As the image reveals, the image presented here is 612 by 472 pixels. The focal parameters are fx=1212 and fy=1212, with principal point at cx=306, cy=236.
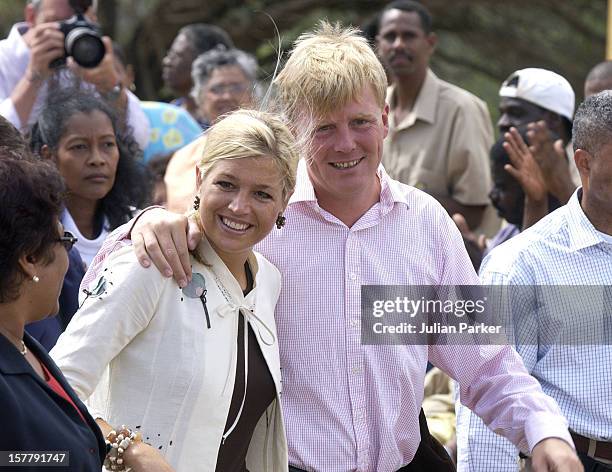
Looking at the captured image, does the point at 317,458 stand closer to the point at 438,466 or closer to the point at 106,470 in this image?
the point at 438,466

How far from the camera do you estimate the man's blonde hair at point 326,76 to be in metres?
3.65

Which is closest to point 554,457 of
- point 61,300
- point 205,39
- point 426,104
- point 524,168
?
point 61,300

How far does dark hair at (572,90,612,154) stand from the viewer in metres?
4.12

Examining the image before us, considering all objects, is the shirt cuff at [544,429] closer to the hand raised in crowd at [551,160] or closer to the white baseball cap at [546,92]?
the hand raised in crowd at [551,160]

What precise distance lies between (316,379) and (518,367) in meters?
0.66

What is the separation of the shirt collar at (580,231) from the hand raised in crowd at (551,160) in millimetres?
1624

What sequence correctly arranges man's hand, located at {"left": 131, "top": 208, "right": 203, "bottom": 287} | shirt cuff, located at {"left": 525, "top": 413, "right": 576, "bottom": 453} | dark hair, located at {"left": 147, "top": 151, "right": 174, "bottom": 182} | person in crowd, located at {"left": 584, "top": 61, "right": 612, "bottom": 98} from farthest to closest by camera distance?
1. dark hair, located at {"left": 147, "top": 151, "right": 174, "bottom": 182}
2. person in crowd, located at {"left": 584, "top": 61, "right": 612, "bottom": 98}
3. shirt cuff, located at {"left": 525, "top": 413, "right": 576, "bottom": 453}
4. man's hand, located at {"left": 131, "top": 208, "right": 203, "bottom": 287}

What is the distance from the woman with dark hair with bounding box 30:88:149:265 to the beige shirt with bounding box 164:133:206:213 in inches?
12.6

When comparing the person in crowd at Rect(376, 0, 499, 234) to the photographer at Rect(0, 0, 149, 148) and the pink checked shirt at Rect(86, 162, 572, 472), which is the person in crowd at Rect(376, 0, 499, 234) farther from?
the pink checked shirt at Rect(86, 162, 572, 472)

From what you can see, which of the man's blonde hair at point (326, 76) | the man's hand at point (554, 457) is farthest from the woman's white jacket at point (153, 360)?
the man's hand at point (554, 457)

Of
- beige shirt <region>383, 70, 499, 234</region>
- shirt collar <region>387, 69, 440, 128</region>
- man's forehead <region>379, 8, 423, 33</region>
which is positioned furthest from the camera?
man's forehead <region>379, 8, 423, 33</region>

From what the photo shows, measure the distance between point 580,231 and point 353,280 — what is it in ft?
2.95

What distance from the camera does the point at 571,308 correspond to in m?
4.04

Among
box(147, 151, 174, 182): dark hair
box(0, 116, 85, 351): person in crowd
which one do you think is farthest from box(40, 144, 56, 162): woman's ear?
box(147, 151, 174, 182): dark hair
